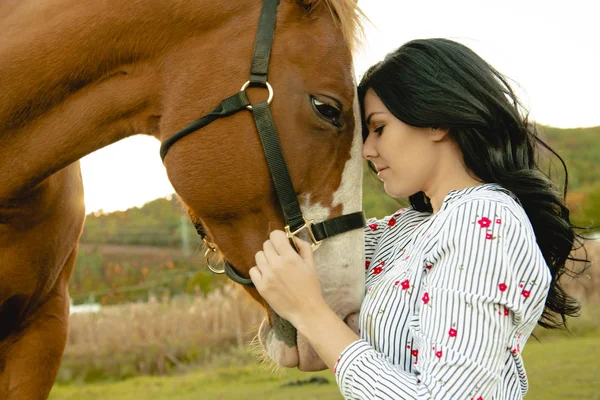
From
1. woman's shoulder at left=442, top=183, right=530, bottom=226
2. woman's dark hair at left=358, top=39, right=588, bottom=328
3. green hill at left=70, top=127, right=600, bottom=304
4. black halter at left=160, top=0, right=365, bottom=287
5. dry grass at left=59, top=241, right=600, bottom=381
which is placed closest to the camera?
woman's shoulder at left=442, top=183, right=530, bottom=226

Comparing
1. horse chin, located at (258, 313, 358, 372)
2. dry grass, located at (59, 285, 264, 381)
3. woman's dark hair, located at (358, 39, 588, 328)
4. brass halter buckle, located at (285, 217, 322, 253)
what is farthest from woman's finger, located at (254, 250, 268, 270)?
dry grass, located at (59, 285, 264, 381)

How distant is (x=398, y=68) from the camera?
1.94 metres

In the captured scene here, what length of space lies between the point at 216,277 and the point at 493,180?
26.3 ft

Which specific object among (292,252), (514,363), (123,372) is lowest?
(123,372)

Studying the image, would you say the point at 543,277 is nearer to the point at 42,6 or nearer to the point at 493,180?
the point at 493,180

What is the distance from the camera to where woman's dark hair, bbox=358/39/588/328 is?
5.99 feet

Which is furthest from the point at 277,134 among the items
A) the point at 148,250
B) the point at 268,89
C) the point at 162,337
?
the point at 148,250

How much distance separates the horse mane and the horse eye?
0.73 ft

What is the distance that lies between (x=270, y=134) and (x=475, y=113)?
0.61m

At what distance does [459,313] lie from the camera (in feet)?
4.93

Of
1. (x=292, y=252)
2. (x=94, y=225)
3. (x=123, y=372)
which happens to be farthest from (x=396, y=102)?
(x=94, y=225)

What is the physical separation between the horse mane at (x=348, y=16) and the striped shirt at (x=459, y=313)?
0.63 metres

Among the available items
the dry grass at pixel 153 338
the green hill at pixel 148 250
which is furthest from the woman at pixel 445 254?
the green hill at pixel 148 250

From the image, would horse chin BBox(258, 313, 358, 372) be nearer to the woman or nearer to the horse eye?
the woman
